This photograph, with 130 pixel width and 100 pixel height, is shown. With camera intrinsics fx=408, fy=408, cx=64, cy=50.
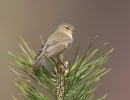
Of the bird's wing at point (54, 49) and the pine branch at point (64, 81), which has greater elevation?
the bird's wing at point (54, 49)

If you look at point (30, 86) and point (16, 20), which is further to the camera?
point (16, 20)

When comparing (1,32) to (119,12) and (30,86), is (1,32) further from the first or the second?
(30,86)

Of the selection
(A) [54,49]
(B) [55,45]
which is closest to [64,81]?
(A) [54,49]

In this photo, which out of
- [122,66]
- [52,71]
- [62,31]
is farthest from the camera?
[122,66]

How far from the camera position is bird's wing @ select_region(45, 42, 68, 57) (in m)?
1.63

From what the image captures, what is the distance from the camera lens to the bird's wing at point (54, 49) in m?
1.63

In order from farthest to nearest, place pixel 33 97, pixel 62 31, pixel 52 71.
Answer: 1. pixel 62 31
2. pixel 52 71
3. pixel 33 97

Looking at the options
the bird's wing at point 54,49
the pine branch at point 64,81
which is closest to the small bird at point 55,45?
the bird's wing at point 54,49

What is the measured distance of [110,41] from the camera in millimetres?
4355

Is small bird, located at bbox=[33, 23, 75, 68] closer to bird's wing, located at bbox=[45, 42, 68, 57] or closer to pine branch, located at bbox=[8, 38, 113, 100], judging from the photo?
bird's wing, located at bbox=[45, 42, 68, 57]

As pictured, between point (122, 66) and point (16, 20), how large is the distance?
1839 millimetres

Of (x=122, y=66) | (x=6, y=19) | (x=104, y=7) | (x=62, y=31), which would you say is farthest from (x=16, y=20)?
(x=62, y=31)

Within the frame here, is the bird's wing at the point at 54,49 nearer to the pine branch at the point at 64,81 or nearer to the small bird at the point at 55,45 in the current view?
the small bird at the point at 55,45

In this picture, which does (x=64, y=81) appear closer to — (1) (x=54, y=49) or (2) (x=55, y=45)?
(1) (x=54, y=49)
